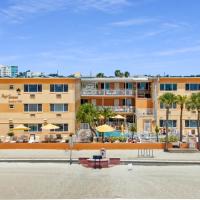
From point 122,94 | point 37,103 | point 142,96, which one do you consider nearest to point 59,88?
point 37,103

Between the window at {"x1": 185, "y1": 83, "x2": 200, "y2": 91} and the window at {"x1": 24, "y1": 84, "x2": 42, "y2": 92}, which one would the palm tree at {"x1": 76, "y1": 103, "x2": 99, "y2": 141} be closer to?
the window at {"x1": 24, "y1": 84, "x2": 42, "y2": 92}

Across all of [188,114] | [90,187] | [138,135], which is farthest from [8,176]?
[188,114]

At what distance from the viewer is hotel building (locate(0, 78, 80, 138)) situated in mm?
67500

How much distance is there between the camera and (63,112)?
68.0 m

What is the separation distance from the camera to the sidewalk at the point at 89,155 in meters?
47.0

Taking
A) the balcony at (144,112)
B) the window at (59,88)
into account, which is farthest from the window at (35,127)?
the balcony at (144,112)

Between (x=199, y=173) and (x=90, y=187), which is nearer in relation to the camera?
(x=90, y=187)

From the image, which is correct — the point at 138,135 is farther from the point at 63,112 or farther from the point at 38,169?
the point at 38,169

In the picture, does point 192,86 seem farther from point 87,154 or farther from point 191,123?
point 87,154

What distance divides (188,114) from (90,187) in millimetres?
36911

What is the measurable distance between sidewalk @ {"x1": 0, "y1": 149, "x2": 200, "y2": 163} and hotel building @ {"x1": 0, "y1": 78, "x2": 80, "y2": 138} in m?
13.7

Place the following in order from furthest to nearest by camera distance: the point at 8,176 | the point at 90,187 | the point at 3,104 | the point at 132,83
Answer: the point at 132,83
the point at 3,104
the point at 8,176
the point at 90,187

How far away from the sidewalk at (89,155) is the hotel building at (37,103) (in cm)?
1365

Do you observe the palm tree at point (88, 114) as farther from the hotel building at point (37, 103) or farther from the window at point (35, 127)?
the window at point (35, 127)
